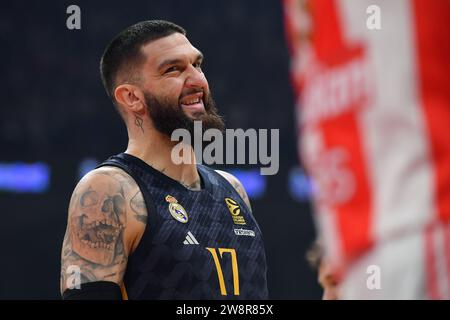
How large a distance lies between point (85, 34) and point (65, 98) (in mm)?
847

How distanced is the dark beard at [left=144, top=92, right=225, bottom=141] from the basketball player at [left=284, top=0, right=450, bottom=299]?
2055 mm

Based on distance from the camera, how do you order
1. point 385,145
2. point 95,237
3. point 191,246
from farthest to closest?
point 191,246
point 95,237
point 385,145

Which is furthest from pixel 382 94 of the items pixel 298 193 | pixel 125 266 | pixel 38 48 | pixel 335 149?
pixel 38 48

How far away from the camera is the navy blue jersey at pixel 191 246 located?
2.73 meters

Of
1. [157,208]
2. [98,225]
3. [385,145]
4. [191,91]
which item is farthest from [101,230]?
[385,145]

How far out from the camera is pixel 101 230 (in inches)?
106

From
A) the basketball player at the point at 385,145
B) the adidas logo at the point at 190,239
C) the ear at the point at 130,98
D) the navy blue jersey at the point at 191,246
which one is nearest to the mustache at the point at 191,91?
the ear at the point at 130,98

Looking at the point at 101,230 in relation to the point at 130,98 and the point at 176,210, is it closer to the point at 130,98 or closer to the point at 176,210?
the point at 176,210

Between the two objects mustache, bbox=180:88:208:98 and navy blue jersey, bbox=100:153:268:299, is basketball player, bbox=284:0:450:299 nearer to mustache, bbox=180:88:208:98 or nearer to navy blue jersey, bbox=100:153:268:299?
navy blue jersey, bbox=100:153:268:299

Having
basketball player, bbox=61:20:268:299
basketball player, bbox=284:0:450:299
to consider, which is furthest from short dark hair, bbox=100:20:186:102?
basketball player, bbox=284:0:450:299

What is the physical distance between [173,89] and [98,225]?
25.3 inches

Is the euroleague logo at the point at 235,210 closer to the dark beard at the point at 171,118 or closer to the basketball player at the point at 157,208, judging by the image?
the basketball player at the point at 157,208

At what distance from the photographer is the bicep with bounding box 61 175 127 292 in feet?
8.73

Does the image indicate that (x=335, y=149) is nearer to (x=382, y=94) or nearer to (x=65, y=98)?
(x=382, y=94)
